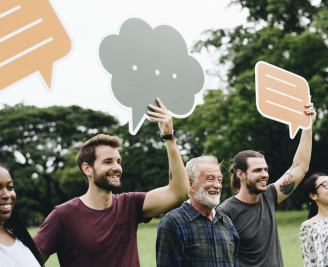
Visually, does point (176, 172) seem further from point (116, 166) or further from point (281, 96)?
point (281, 96)

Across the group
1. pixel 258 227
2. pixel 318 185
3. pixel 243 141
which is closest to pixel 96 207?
pixel 258 227

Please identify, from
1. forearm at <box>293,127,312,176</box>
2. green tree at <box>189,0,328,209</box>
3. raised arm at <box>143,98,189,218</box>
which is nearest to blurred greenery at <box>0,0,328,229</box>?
green tree at <box>189,0,328,209</box>

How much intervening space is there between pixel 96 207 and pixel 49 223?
0.98ft

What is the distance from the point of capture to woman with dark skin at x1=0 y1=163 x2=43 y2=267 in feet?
6.89

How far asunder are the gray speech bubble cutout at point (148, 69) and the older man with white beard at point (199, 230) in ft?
1.55

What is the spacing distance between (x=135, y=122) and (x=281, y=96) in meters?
1.66

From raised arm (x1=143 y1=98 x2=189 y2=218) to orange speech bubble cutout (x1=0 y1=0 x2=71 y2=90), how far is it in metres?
0.70

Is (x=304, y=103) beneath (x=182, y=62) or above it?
beneath

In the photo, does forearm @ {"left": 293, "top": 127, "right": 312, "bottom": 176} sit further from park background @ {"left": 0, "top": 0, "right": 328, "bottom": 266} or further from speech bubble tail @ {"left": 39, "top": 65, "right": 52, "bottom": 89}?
park background @ {"left": 0, "top": 0, "right": 328, "bottom": 266}

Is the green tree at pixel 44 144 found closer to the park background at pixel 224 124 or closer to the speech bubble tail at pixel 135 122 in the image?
the park background at pixel 224 124

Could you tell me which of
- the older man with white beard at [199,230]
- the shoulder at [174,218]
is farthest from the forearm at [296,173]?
the shoulder at [174,218]

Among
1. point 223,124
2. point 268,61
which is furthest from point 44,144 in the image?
point 268,61

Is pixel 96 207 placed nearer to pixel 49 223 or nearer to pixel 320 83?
pixel 49 223

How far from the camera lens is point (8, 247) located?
2.13 m
